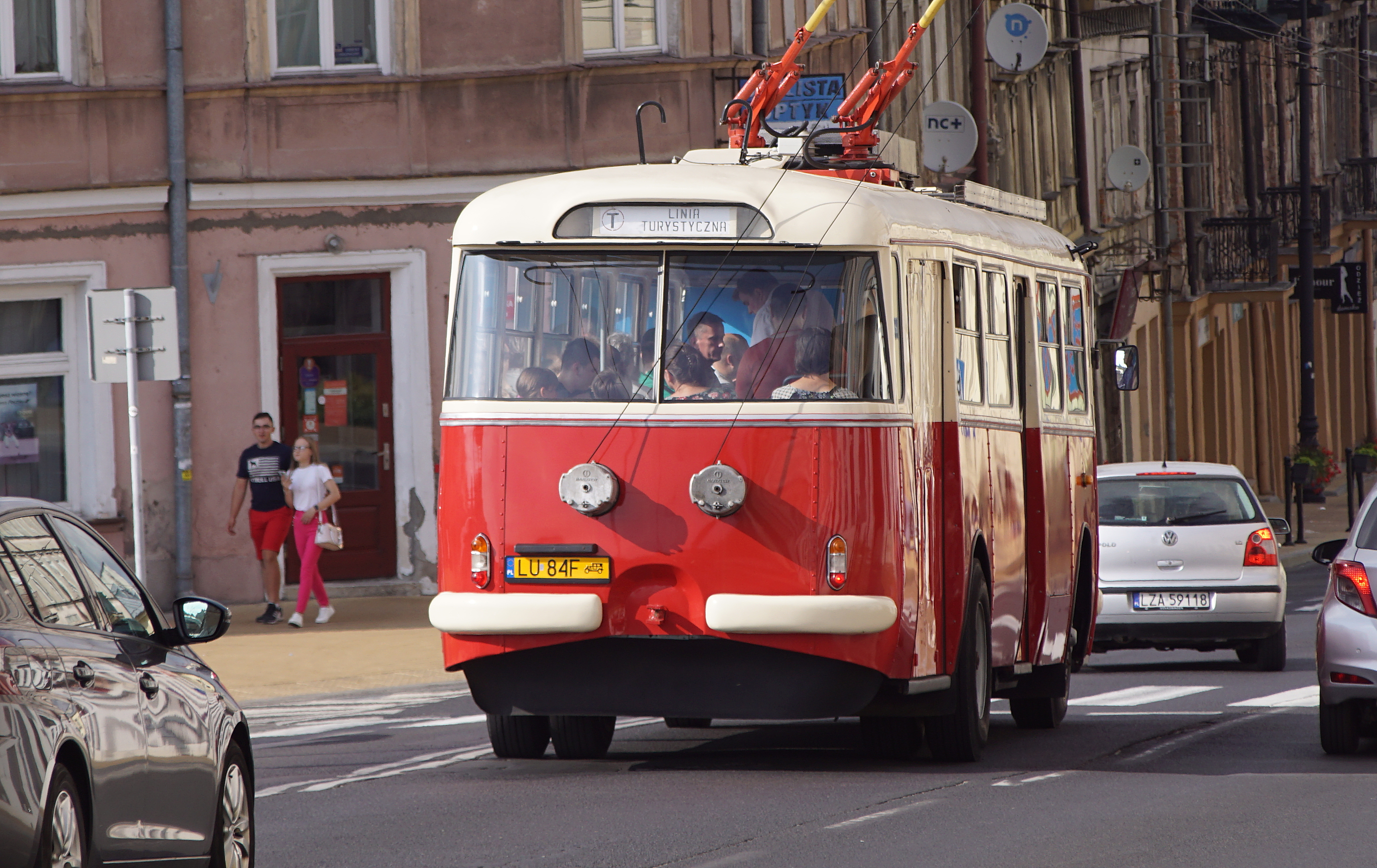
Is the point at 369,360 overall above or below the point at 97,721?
above

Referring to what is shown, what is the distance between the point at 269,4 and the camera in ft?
80.0

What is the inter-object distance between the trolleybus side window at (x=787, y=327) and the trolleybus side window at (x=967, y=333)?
3.30 feet

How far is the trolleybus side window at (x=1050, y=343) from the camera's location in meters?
14.2

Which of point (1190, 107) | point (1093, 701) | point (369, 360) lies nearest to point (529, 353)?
point (1093, 701)

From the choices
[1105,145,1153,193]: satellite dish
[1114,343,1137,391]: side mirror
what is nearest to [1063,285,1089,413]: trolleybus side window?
[1114,343,1137,391]: side mirror

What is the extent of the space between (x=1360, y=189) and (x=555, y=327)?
54765 mm

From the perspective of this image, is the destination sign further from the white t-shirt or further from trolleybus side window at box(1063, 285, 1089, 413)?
the white t-shirt

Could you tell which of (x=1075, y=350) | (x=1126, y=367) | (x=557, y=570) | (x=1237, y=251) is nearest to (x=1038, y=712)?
(x=1075, y=350)

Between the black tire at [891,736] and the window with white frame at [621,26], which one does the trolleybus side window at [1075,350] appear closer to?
the black tire at [891,736]

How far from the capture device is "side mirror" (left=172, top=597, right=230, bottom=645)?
25.1ft

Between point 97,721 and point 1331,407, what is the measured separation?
60988 millimetres

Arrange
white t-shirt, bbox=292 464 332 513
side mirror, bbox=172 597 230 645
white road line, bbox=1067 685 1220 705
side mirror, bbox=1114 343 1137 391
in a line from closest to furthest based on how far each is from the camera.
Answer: side mirror, bbox=172 597 230 645 < white road line, bbox=1067 685 1220 705 < side mirror, bbox=1114 343 1137 391 < white t-shirt, bbox=292 464 332 513

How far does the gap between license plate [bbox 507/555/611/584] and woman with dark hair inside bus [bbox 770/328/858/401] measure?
114 cm

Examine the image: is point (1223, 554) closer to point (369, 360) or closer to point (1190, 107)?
point (369, 360)
